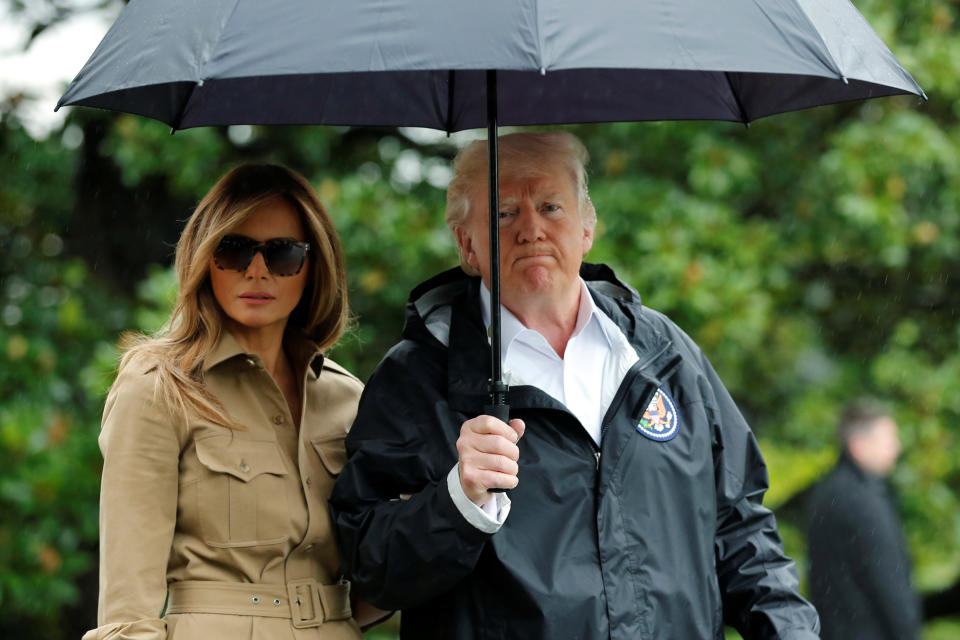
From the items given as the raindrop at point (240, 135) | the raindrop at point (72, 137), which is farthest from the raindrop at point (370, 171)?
the raindrop at point (72, 137)

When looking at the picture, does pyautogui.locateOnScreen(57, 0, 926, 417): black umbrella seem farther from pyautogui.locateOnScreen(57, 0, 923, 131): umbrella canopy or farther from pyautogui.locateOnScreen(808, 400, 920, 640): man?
pyautogui.locateOnScreen(808, 400, 920, 640): man

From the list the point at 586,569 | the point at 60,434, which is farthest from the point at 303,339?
the point at 60,434

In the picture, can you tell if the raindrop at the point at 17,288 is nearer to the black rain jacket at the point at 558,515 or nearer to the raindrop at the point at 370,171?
the raindrop at the point at 370,171

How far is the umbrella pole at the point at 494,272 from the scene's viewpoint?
8.22ft

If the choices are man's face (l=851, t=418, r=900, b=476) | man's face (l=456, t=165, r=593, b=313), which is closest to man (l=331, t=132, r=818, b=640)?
man's face (l=456, t=165, r=593, b=313)

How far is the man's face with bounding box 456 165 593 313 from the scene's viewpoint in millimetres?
2814

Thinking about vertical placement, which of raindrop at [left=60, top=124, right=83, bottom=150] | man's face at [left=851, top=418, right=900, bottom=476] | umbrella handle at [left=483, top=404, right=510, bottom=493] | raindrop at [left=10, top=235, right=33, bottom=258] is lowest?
man's face at [left=851, top=418, right=900, bottom=476]

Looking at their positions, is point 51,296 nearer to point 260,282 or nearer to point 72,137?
point 72,137

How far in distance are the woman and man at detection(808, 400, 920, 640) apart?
3.90 meters

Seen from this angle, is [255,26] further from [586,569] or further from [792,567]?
[792,567]

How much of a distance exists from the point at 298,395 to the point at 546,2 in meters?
1.30

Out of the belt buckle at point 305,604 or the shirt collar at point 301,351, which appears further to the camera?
the shirt collar at point 301,351

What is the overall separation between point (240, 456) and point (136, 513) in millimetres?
256

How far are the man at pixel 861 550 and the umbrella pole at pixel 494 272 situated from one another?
4108mm
